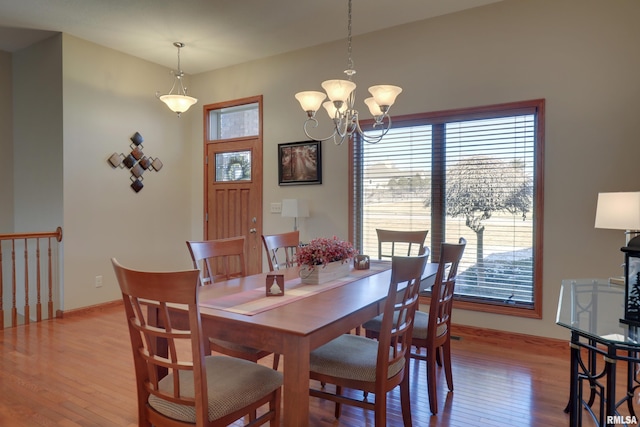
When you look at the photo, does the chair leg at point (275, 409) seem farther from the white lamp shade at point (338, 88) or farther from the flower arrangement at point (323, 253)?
the white lamp shade at point (338, 88)

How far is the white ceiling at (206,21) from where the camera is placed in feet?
11.8

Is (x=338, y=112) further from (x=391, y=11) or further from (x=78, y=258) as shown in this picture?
(x=78, y=258)

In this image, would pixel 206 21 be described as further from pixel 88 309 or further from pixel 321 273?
pixel 88 309

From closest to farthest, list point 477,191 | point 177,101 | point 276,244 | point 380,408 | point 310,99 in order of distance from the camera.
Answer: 1. point 380,408
2. point 310,99
3. point 276,244
4. point 477,191
5. point 177,101

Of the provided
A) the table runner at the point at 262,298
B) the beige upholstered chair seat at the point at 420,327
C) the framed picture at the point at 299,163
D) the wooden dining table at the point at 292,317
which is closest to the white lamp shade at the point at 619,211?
the beige upholstered chair seat at the point at 420,327

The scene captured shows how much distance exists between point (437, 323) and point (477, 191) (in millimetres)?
1780

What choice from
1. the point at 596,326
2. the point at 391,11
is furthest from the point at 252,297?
the point at 391,11

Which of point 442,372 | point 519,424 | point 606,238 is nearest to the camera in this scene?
point 519,424

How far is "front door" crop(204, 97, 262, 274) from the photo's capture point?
504 centimetres

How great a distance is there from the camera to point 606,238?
3162 mm

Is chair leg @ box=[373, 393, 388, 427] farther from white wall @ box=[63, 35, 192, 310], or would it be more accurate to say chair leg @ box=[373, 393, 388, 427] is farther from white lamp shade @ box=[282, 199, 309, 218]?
white wall @ box=[63, 35, 192, 310]

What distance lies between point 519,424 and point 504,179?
209cm

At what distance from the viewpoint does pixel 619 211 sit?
98.1 inches

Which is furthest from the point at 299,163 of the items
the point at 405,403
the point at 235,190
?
the point at 405,403
